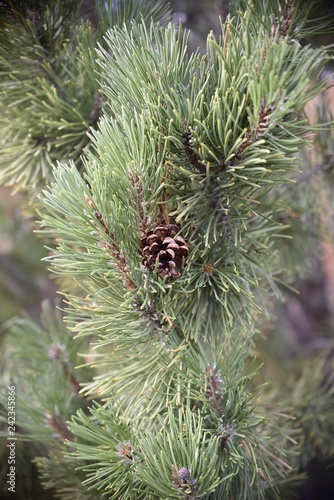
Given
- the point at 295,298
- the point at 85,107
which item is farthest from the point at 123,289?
the point at 295,298

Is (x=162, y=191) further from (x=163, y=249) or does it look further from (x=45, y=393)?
(x=45, y=393)

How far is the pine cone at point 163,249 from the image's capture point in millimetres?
349

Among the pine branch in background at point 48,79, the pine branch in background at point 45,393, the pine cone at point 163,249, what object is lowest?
the pine branch in background at point 45,393

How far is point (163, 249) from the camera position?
1.16ft

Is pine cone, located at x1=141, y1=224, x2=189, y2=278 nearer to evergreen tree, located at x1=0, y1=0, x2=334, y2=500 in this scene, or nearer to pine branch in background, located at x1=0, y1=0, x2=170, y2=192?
evergreen tree, located at x1=0, y1=0, x2=334, y2=500

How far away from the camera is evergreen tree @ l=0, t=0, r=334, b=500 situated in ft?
1.08

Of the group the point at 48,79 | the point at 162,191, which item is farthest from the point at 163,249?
the point at 48,79

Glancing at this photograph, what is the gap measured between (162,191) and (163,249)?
0.05m

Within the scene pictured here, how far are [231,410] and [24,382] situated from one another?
11.7 inches

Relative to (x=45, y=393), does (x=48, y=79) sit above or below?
above

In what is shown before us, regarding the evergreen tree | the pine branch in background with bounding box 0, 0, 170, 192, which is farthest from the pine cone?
the pine branch in background with bounding box 0, 0, 170, 192

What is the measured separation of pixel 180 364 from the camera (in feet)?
1.30

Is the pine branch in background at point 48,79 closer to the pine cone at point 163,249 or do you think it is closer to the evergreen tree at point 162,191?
the evergreen tree at point 162,191

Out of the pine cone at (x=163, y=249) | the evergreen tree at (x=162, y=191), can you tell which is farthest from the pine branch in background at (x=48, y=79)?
the pine cone at (x=163, y=249)
